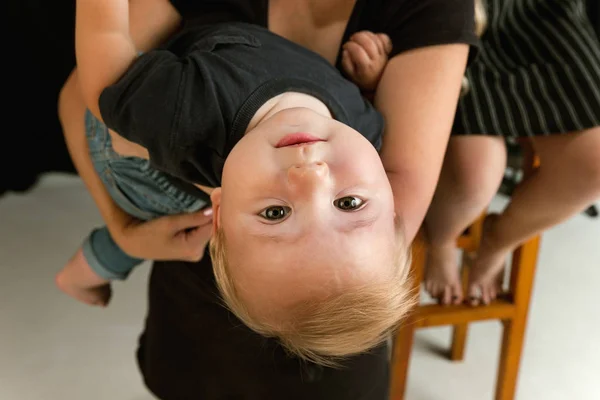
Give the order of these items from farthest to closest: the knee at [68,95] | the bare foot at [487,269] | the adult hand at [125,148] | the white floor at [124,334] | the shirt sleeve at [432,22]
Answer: the white floor at [124,334], the bare foot at [487,269], the knee at [68,95], the adult hand at [125,148], the shirt sleeve at [432,22]

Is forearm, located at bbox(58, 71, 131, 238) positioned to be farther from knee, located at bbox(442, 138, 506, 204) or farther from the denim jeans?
knee, located at bbox(442, 138, 506, 204)

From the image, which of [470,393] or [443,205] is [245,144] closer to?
[443,205]

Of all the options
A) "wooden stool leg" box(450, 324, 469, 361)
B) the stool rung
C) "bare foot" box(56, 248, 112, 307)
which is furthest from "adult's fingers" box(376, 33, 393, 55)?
"wooden stool leg" box(450, 324, 469, 361)

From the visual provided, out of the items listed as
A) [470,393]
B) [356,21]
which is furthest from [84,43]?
[470,393]

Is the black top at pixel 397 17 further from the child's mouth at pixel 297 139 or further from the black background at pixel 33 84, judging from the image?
the black background at pixel 33 84

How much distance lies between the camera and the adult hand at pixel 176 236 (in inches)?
37.7

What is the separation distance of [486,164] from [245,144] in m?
0.47

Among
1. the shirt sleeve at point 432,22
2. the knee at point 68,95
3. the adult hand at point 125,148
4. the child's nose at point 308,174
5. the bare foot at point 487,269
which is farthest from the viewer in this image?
the bare foot at point 487,269

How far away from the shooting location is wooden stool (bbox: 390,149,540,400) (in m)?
1.13

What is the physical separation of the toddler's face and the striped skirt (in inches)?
13.6

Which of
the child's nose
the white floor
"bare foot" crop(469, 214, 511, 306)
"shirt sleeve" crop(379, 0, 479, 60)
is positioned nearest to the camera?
the child's nose

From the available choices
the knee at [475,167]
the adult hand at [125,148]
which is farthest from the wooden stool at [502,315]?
the adult hand at [125,148]

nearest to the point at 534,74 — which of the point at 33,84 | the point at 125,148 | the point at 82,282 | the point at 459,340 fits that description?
the point at 125,148

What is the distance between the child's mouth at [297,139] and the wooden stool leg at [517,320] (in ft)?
1.91
